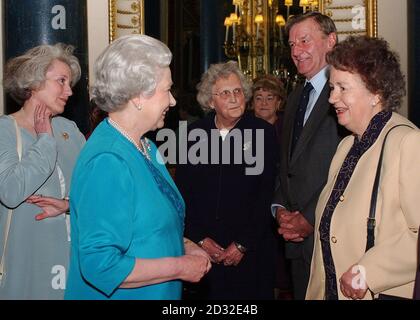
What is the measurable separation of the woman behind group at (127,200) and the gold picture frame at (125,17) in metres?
5.11

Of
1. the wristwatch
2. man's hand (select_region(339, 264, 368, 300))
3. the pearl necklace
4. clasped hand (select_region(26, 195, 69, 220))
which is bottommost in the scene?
the wristwatch

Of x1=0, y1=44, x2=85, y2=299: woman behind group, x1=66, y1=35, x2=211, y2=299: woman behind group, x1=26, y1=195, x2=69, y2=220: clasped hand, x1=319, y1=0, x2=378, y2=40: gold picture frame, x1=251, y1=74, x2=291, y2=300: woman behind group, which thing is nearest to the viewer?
x1=66, y1=35, x2=211, y2=299: woman behind group

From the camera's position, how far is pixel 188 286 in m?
5.59

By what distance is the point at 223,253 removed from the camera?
422 centimetres

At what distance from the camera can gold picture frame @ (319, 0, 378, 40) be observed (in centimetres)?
734

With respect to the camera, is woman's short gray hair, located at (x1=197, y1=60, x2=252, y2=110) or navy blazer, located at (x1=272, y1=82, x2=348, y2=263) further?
woman's short gray hair, located at (x1=197, y1=60, x2=252, y2=110)

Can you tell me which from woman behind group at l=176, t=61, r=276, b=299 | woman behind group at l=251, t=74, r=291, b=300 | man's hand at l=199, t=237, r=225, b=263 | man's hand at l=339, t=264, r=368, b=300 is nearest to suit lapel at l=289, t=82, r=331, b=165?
woman behind group at l=176, t=61, r=276, b=299

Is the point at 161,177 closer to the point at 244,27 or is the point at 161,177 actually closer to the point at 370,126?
the point at 370,126

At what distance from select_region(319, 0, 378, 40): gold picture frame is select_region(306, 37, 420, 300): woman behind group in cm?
464

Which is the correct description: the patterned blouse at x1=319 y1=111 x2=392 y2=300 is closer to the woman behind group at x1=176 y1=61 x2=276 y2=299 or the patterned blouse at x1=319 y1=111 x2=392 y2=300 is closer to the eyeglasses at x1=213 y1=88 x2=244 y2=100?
the woman behind group at x1=176 y1=61 x2=276 y2=299

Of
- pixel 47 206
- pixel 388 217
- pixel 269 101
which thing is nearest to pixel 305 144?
pixel 388 217

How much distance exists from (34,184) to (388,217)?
1.69m

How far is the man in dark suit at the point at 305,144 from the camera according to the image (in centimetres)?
380

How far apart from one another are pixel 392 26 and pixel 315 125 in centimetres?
404
